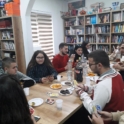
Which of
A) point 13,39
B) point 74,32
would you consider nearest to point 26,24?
point 13,39

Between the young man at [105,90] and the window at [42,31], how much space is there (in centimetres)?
336

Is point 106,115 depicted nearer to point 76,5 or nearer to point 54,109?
point 54,109

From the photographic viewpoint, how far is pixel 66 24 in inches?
211

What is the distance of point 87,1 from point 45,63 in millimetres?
3598

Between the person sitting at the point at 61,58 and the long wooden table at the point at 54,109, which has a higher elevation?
the person sitting at the point at 61,58

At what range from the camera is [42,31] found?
15.4 feet

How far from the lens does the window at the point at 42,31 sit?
4449 millimetres

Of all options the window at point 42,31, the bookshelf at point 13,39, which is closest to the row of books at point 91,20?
the window at point 42,31

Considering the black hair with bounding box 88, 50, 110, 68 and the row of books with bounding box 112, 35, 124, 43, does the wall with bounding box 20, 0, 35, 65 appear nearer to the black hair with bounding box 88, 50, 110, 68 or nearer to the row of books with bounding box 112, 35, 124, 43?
the black hair with bounding box 88, 50, 110, 68

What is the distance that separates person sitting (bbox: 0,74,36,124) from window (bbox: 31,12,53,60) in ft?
12.6

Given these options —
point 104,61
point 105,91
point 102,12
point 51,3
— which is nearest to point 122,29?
point 102,12

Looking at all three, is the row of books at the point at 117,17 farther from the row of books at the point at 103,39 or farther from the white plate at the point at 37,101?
the white plate at the point at 37,101

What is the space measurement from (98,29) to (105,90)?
12.6 ft

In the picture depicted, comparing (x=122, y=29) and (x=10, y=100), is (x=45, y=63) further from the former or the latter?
(x=122, y=29)
